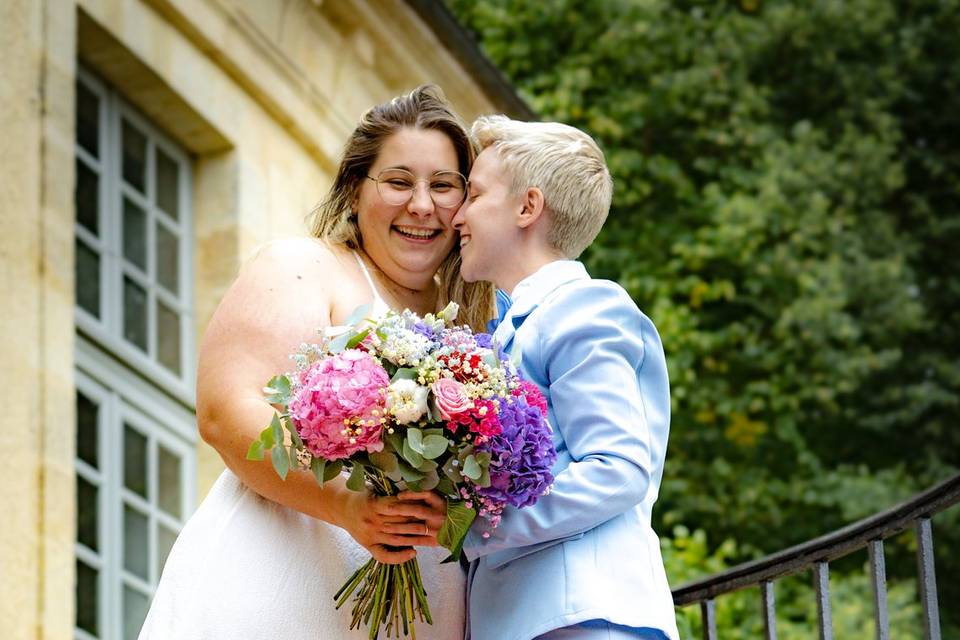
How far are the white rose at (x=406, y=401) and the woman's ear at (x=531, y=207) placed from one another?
70 cm

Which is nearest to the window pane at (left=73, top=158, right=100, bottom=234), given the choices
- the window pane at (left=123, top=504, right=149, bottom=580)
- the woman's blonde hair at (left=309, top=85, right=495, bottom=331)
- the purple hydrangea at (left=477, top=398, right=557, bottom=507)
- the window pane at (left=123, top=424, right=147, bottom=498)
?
the window pane at (left=123, top=424, right=147, bottom=498)

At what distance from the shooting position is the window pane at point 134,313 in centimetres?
804

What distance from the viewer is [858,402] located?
1525 cm

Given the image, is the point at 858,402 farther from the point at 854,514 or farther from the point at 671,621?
the point at 671,621

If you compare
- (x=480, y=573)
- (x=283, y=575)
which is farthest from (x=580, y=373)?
(x=283, y=575)

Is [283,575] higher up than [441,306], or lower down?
lower down

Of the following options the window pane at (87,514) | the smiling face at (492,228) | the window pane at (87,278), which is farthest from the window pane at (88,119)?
the smiling face at (492,228)

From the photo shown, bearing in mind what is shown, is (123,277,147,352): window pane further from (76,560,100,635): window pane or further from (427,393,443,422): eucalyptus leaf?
(427,393,443,422): eucalyptus leaf

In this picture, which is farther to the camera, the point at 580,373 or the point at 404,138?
the point at 404,138

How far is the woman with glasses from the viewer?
3.40 meters

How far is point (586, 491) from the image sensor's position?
3.16 metres

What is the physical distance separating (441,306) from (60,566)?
9.29 ft

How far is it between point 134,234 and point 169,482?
1.25 meters

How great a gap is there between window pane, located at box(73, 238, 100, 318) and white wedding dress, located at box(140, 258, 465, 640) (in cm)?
423
